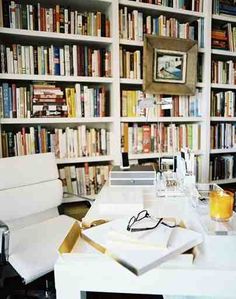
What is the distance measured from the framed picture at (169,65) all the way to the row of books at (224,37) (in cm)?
31

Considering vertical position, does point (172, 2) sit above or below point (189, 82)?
above

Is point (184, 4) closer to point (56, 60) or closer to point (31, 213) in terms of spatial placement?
point (56, 60)

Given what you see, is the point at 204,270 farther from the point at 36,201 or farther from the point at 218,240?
the point at 36,201

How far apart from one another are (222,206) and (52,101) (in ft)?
5.07

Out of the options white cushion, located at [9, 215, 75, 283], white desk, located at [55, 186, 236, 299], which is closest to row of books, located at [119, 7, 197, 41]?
white cushion, located at [9, 215, 75, 283]

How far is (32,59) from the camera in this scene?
1.99 m

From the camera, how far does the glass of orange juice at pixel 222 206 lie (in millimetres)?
969

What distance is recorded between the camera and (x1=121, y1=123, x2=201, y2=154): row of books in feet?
7.54

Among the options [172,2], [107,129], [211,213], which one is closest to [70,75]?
[107,129]

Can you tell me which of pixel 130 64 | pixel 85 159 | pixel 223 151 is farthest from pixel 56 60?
pixel 223 151

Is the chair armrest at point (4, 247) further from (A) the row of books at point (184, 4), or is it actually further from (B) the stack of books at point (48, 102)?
(A) the row of books at point (184, 4)

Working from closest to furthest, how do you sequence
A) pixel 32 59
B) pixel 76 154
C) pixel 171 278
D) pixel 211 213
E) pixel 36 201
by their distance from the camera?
1. pixel 171 278
2. pixel 211 213
3. pixel 36 201
4. pixel 32 59
5. pixel 76 154

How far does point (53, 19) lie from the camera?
1998 mm

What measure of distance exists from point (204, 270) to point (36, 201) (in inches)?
50.4
